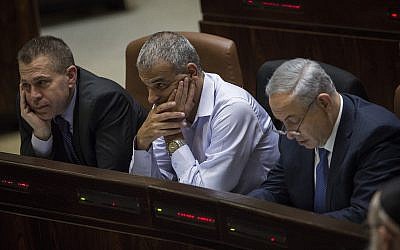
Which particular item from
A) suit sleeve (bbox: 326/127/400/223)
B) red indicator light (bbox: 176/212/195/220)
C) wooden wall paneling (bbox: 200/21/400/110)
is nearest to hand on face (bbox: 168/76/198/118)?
red indicator light (bbox: 176/212/195/220)

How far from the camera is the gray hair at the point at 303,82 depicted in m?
2.13

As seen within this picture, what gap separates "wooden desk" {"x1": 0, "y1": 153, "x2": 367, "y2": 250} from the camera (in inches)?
75.8

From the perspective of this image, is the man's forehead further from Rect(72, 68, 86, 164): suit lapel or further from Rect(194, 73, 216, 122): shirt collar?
Rect(72, 68, 86, 164): suit lapel

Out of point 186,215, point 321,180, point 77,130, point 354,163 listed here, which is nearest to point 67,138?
point 77,130

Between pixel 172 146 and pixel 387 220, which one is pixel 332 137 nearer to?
pixel 172 146

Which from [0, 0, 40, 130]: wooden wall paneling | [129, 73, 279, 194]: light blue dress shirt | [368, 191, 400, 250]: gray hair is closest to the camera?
[368, 191, 400, 250]: gray hair

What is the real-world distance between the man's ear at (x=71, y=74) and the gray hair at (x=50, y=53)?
0.01 metres

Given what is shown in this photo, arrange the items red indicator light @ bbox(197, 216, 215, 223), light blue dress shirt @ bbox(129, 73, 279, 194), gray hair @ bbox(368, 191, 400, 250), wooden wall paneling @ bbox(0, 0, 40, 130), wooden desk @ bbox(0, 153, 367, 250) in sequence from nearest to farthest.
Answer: gray hair @ bbox(368, 191, 400, 250) → wooden desk @ bbox(0, 153, 367, 250) → red indicator light @ bbox(197, 216, 215, 223) → light blue dress shirt @ bbox(129, 73, 279, 194) → wooden wall paneling @ bbox(0, 0, 40, 130)

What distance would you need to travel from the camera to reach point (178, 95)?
2.44m

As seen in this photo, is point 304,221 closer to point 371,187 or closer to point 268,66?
point 371,187

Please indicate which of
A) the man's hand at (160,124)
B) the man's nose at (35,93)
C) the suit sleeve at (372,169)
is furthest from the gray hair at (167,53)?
the suit sleeve at (372,169)

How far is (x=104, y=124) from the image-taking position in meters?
2.61

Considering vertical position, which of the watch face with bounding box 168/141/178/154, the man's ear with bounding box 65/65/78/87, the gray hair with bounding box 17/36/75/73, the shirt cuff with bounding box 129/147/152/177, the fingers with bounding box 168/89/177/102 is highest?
the gray hair with bounding box 17/36/75/73

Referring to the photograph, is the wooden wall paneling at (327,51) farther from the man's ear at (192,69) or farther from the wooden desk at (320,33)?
the man's ear at (192,69)
